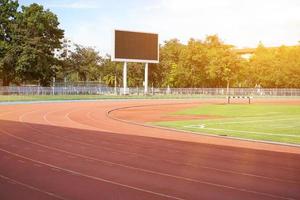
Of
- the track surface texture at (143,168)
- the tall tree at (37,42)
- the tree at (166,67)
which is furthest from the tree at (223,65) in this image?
the track surface texture at (143,168)

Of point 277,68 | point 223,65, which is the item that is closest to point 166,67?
point 223,65

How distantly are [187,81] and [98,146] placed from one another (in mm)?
76063

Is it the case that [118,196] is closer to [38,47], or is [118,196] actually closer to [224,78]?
[38,47]

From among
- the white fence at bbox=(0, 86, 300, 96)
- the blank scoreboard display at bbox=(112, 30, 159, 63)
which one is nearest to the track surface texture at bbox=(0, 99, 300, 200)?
the white fence at bbox=(0, 86, 300, 96)

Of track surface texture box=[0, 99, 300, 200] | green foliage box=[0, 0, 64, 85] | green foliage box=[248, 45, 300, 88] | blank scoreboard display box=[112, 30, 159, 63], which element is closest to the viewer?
track surface texture box=[0, 99, 300, 200]

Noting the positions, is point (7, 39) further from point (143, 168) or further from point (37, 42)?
point (143, 168)

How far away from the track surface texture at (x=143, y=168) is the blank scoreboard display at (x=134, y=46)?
44546 millimetres

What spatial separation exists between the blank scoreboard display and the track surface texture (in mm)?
44546

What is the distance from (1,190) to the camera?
9.27 m

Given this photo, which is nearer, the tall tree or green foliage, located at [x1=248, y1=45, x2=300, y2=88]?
the tall tree

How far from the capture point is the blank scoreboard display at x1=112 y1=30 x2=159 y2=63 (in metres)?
63.2

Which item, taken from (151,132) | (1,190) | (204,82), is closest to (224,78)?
(204,82)

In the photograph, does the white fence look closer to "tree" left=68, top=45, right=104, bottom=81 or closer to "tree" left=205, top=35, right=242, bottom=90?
"tree" left=205, top=35, right=242, bottom=90

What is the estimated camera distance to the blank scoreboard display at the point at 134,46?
207 feet
